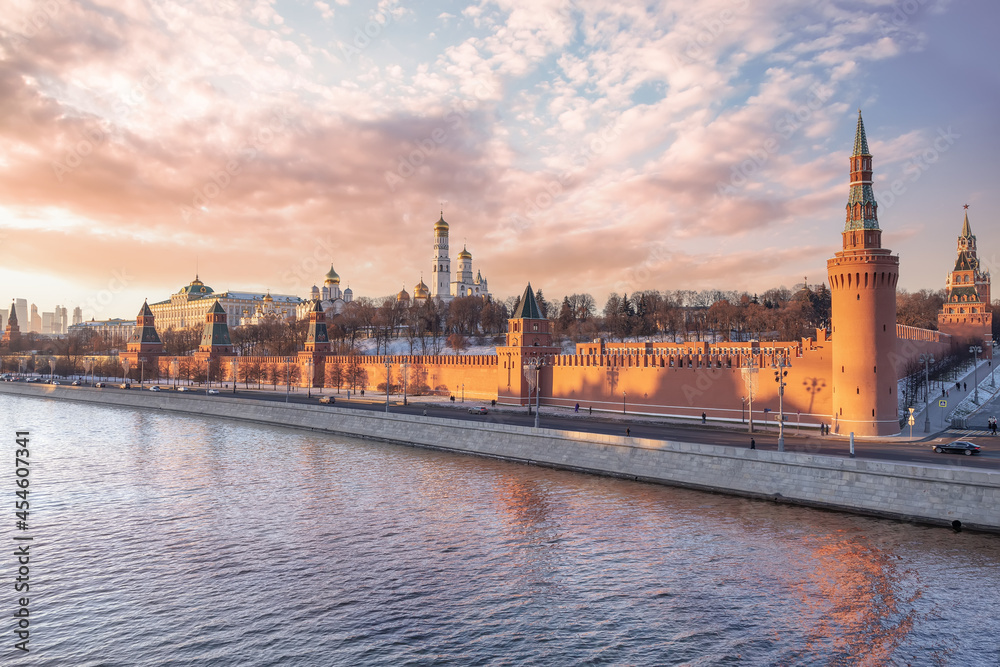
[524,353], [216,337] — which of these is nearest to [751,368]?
[524,353]

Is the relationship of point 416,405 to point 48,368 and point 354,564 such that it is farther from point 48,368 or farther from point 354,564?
point 48,368

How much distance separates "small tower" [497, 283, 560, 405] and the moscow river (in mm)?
20000

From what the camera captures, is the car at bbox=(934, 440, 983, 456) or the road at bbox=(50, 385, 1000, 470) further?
the car at bbox=(934, 440, 983, 456)

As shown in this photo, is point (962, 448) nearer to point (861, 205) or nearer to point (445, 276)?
point (861, 205)

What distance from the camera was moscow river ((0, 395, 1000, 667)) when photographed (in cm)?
1086

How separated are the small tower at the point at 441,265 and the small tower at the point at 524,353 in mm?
66607

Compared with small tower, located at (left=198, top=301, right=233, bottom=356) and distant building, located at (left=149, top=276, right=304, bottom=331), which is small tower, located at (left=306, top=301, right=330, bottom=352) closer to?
small tower, located at (left=198, top=301, right=233, bottom=356)

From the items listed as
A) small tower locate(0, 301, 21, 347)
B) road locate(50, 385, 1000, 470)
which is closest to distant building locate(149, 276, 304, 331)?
small tower locate(0, 301, 21, 347)

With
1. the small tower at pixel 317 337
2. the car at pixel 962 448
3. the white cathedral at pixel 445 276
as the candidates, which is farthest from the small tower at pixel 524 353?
the white cathedral at pixel 445 276

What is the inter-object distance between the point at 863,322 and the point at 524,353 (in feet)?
68.5

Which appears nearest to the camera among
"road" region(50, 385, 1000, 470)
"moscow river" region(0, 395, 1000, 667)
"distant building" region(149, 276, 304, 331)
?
"moscow river" region(0, 395, 1000, 667)

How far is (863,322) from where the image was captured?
28094 mm

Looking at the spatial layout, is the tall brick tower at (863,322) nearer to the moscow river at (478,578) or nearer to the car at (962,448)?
the car at (962,448)

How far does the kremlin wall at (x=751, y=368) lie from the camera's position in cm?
2802
